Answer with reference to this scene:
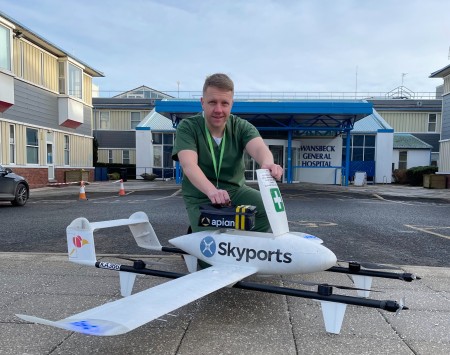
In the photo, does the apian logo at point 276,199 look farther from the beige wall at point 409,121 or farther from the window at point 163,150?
the beige wall at point 409,121

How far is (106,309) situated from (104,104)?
37.0m

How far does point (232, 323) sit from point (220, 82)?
208cm

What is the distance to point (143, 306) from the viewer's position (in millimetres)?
2016

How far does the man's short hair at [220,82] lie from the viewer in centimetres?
324

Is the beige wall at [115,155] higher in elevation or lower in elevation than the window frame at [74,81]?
lower

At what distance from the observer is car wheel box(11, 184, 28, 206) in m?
10.5

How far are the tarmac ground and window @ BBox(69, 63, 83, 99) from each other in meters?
20.2

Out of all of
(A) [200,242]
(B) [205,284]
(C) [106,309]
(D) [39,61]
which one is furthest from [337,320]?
(D) [39,61]

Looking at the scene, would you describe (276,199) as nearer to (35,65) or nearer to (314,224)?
(314,224)

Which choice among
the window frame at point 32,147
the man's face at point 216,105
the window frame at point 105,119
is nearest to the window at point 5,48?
the window frame at point 32,147

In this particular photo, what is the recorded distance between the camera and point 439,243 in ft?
19.3

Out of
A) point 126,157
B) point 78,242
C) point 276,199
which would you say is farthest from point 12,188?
point 126,157

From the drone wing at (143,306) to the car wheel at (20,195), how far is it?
9831 mm

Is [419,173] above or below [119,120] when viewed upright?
below
